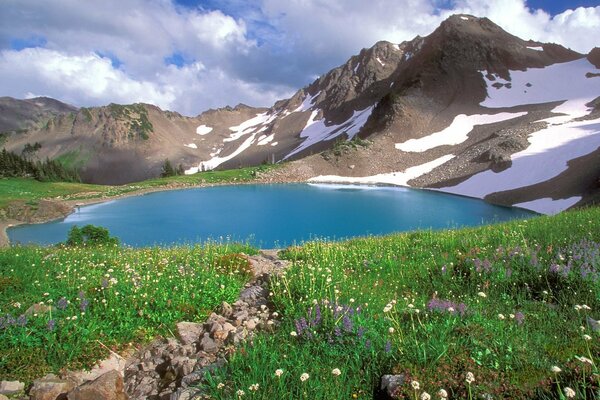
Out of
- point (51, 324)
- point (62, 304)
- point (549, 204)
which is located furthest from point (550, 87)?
point (51, 324)

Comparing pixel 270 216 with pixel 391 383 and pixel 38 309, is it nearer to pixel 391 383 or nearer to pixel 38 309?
pixel 38 309

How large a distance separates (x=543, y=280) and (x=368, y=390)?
5.71 m

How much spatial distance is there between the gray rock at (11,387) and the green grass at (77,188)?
70413 mm

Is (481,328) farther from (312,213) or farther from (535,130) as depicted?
(535,130)

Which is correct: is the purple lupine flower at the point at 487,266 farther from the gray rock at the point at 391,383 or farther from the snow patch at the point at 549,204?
the snow patch at the point at 549,204

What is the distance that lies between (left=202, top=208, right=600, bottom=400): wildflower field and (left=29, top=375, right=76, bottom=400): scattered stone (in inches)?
92.5

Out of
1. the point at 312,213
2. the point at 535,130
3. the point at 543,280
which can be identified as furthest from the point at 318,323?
the point at 535,130

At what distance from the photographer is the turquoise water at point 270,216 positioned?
44.0m

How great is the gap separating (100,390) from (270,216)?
166 ft

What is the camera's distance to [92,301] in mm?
7656

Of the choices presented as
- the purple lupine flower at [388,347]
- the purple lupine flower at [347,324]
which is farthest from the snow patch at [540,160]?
the purple lupine flower at [388,347]

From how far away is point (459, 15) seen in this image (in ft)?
560

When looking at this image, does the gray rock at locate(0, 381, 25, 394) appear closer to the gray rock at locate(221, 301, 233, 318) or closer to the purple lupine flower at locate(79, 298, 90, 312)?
the purple lupine flower at locate(79, 298, 90, 312)

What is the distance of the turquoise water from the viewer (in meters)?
Result: 44.0
